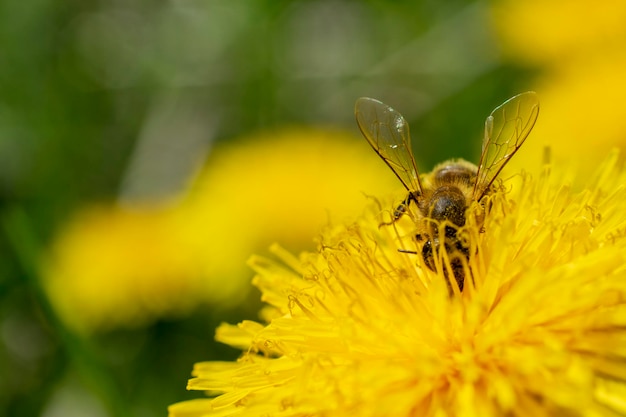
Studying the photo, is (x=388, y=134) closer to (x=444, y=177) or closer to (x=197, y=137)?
(x=444, y=177)

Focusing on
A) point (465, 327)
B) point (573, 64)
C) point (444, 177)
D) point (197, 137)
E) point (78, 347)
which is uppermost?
point (197, 137)

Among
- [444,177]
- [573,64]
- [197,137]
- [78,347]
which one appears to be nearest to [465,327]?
[444,177]

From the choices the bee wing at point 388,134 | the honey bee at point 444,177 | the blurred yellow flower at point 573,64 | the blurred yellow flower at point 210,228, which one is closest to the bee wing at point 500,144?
the honey bee at point 444,177

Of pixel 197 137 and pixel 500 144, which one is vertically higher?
pixel 197 137

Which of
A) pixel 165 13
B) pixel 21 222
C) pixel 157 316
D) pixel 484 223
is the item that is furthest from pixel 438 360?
pixel 165 13

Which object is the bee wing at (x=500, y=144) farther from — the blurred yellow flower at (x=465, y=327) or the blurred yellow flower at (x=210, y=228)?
the blurred yellow flower at (x=210, y=228)

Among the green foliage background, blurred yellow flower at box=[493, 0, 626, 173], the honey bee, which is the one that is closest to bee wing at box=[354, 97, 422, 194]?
the honey bee
